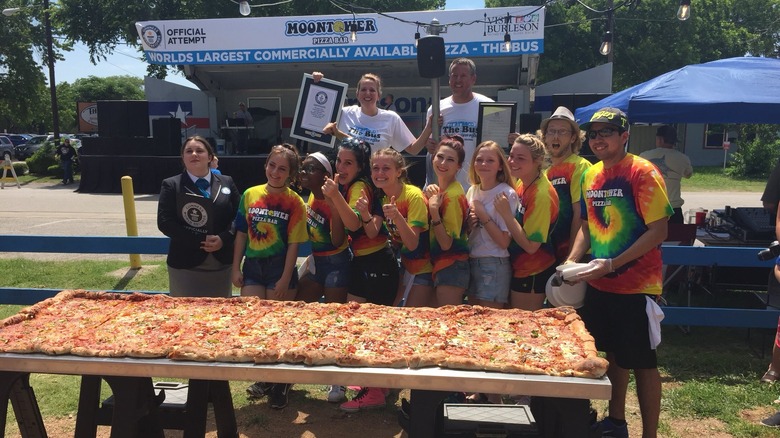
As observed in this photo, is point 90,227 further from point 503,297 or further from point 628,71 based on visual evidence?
point 628,71

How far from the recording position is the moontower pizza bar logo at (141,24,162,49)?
17641 millimetres

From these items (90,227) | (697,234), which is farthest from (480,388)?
(90,227)

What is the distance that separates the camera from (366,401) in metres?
4.18

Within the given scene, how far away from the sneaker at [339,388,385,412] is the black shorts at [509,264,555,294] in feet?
4.19

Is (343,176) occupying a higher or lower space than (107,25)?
lower

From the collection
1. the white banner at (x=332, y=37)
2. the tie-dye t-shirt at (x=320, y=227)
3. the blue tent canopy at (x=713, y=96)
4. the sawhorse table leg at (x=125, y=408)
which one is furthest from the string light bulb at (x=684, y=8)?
the sawhorse table leg at (x=125, y=408)

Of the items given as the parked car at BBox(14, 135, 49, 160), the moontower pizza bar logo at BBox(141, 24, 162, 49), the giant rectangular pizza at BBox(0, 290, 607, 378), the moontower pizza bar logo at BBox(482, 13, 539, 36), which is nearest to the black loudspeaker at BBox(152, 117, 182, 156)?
the moontower pizza bar logo at BBox(141, 24, 162, 49)

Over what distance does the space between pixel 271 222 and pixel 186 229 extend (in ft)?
2.13

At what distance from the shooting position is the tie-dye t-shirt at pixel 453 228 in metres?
3.73

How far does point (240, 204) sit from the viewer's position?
4180mm

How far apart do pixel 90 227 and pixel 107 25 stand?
20823 millimetres

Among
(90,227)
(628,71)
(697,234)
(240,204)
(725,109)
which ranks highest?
(628,71)

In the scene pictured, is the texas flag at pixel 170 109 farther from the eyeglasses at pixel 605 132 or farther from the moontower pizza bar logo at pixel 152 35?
the eyeglasses at pixel 605 132

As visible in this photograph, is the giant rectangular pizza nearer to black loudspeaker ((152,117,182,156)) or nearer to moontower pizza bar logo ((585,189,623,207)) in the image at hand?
moontower pizza bar logo ((585,189,623,207))
